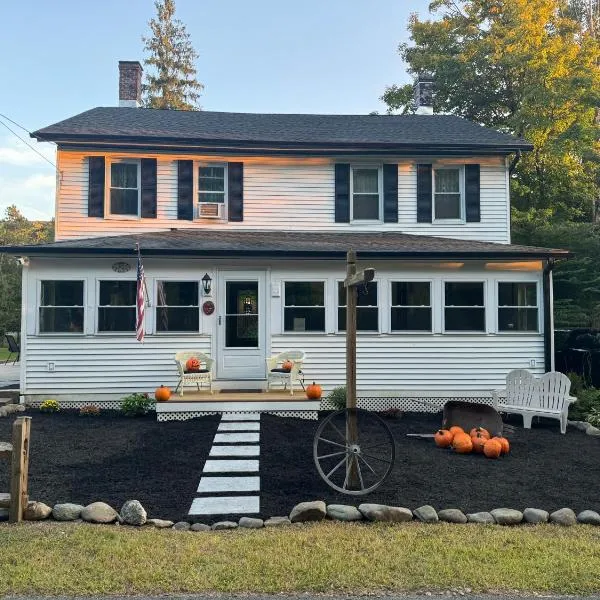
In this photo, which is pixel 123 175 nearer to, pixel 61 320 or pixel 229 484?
pixel 61 320

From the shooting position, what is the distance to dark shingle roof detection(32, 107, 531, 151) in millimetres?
12312

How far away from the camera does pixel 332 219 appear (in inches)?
501

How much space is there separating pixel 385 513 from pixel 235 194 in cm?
951

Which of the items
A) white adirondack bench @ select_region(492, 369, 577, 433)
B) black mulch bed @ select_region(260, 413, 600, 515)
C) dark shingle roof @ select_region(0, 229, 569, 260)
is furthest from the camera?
dark shingle roof @ select_region(0, 229, 569, 260)

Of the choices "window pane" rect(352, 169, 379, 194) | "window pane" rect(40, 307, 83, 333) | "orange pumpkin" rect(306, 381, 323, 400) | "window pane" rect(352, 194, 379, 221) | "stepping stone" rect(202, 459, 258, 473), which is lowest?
"stepping stone" rect(202, 459, 258, 473)

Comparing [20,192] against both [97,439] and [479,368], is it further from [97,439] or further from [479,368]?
[479,368]

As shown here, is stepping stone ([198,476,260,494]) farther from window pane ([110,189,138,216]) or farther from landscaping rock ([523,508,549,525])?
window pane ([110,189,138,216])

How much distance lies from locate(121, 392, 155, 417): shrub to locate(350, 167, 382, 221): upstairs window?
6.54 metres

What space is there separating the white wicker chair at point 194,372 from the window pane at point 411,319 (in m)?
3.98

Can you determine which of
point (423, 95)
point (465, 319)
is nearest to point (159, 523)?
point (465, 319)

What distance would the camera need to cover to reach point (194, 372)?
9.93 metres

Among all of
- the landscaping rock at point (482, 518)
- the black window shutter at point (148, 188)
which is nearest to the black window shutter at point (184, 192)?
the black window shutter at point (148, 188)

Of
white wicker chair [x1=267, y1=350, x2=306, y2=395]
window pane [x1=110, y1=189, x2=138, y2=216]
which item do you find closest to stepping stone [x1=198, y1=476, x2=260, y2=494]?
white wicker chair [x1=267, y1=350, x2=306, y2=395]

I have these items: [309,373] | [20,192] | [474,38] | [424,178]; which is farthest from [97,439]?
[474,38]
